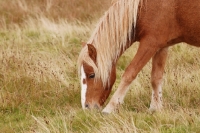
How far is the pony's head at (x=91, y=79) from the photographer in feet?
16.4

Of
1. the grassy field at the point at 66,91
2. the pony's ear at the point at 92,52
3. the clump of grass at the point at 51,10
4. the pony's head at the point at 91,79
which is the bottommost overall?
the clump of grass at the point at 51,10

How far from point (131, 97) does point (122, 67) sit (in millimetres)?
1677

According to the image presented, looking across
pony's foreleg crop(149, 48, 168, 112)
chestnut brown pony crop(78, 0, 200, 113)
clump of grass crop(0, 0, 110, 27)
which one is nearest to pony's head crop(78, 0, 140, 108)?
chestnut brown pony crop(78, 0, 200, 113)

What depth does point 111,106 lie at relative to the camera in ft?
16.2

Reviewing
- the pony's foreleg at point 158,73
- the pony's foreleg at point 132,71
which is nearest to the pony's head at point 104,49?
the pony's foreleg at point 132,71

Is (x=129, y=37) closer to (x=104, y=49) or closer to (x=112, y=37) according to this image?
(x=112, y=37)

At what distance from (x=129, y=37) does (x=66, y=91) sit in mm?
1382

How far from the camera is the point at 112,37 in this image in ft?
16.4

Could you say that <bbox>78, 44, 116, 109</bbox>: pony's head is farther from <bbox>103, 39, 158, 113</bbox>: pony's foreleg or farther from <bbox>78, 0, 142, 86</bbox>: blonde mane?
<bbox>103, 39, 158, 113</bbox>: pony's foreleg

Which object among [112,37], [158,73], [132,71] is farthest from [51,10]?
[132,71]

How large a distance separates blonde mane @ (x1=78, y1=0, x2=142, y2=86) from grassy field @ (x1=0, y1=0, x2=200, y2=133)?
532mm

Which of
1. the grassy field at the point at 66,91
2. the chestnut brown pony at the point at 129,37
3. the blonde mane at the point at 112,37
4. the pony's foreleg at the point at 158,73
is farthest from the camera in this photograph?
the pony's foreleg at the point at 158,73

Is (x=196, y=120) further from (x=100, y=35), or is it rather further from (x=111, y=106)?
(x=100, y=35)

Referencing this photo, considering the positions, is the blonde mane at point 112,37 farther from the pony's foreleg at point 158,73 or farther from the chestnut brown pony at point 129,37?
the pony's foreleg at point 158,73
